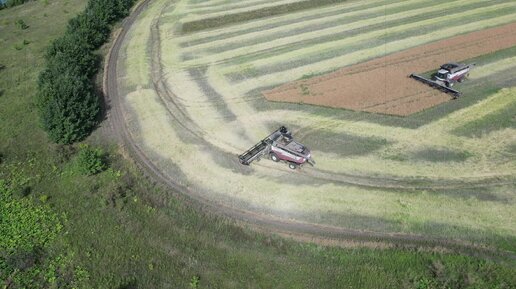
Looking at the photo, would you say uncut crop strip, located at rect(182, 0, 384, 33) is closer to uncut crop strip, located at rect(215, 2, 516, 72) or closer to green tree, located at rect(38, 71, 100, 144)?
uncut crop strip, located at rect(215, 2, 516, 72)

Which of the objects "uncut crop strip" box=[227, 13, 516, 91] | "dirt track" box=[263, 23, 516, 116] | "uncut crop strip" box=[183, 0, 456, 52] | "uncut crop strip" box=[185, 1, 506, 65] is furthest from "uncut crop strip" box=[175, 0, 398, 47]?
"dirt track" box=[263, 23, 516, 116]

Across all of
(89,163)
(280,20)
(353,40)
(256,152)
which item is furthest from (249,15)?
(89,163)

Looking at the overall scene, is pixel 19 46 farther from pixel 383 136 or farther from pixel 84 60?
pixel 383 136

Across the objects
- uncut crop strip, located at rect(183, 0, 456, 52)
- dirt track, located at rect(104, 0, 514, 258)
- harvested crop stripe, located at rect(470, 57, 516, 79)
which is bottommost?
dirt track, located at rect(104, 0, 514, 258)

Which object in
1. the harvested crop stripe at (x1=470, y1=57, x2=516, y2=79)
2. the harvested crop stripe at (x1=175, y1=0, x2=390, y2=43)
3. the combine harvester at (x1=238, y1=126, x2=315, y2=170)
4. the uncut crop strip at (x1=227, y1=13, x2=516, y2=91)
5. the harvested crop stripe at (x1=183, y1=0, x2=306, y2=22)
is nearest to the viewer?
the combine harvester at (x1=238, y1=126, x2=315, y2=170)

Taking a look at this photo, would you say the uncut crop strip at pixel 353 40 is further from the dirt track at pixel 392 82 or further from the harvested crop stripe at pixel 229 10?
the harvested crop stripe at pixel 229 10
